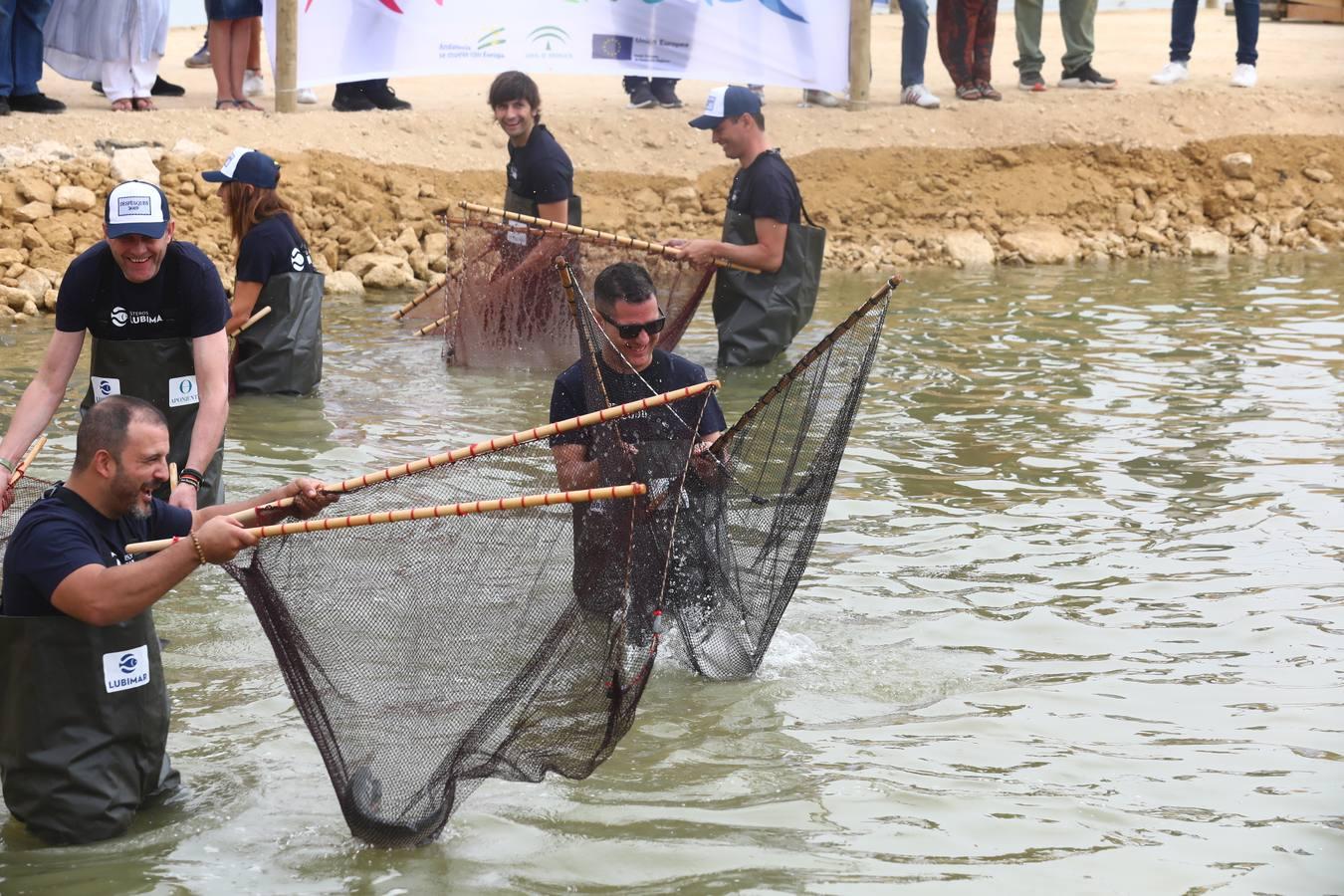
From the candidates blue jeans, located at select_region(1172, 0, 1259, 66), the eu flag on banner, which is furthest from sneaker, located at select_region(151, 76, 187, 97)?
blue jeans, located at select_region(1172, 0, 1259, 66)

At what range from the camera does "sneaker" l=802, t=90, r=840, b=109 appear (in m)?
16.3

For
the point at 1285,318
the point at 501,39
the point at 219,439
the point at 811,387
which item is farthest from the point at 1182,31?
the point at 219,439

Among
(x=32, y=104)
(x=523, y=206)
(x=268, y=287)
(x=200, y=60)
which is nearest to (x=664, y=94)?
(x=200, y=60)

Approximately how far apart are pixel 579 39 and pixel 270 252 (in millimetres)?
6314

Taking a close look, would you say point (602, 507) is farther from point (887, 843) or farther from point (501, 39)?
point (501, 39)

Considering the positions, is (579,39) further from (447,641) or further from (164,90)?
(447,641)

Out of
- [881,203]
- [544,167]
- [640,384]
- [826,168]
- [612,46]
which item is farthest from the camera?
[826,168]

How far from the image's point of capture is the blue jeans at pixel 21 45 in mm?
13008

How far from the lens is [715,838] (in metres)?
4.98

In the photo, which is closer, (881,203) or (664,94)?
(881,203)

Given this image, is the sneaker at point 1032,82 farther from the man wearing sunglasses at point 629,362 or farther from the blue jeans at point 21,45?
the man wearing sunglasses at point 629,362

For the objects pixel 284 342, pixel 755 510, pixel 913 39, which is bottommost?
pixel 755 510

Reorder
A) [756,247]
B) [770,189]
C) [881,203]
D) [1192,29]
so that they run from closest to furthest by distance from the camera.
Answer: [770,189] < [756,247] < [881,203] < [1192,29]

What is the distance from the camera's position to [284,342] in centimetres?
950
